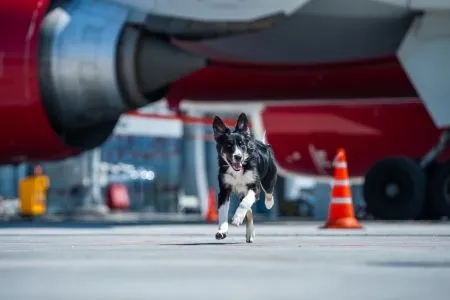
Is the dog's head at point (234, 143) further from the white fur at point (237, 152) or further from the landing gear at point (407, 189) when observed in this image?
the landing gear at point (407, 189)

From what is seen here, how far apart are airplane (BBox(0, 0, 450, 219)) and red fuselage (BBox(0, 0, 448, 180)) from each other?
0.02 metres

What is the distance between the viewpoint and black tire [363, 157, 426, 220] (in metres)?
14.1

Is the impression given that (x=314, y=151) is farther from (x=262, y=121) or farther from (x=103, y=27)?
(x=103, y=27)

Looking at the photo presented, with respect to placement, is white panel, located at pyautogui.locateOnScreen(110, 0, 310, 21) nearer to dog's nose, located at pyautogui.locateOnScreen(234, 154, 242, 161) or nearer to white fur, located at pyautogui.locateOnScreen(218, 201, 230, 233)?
white fur, located at pyautogui.locateOnScreen(218, 201, 230, 233)

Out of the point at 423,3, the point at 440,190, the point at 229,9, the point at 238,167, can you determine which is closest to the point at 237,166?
the point at 238,167

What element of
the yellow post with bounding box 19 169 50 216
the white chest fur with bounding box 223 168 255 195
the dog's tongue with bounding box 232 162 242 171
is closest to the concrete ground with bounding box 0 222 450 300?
the white chest fur with bounding box 223 168 255 195

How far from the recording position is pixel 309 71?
15055 mm

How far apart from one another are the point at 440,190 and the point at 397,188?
579mm

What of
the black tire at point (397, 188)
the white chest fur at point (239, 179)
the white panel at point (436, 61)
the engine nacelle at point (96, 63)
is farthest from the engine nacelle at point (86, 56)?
the white chest fur at point (239, 179)

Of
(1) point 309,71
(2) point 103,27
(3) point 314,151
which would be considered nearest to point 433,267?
(2) point 103,27

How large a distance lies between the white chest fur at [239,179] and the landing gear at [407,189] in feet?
23.4

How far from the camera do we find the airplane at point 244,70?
39.7 feet

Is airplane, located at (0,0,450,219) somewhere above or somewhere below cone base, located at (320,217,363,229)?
above

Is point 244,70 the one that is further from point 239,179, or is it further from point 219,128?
point 239,179
